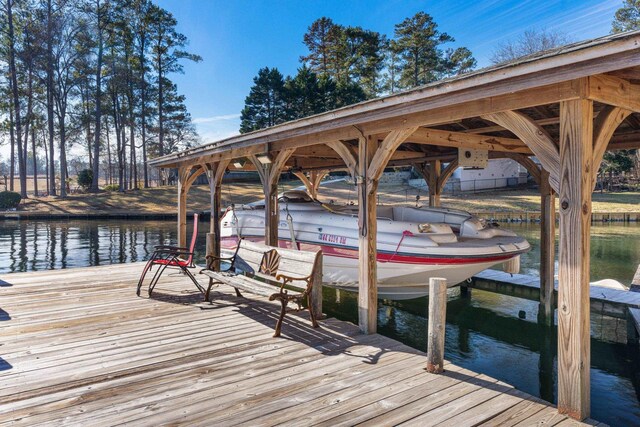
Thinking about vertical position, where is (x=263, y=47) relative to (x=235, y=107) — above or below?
above

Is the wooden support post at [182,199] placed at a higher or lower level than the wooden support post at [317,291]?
higher

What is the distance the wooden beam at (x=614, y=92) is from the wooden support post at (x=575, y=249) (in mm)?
80

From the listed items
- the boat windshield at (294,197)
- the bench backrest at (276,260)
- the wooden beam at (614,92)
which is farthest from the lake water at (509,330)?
the wooden beam at (614,92)

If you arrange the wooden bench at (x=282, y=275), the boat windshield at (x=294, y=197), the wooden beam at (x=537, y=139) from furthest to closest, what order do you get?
the boat windshield at (x=294, y=197) < the wooden bench at (x=282, y=275) < the wooden beam at (x=537, y=139)

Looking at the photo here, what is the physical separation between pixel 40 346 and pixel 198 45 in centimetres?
3075

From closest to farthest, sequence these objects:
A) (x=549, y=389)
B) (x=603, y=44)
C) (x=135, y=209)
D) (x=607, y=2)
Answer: (x=603, y=44) → (x=549, y=389) → (x=135, y=209) → (x=607, y=2)

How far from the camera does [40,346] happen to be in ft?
11.9

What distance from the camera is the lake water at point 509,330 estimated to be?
4238 mm

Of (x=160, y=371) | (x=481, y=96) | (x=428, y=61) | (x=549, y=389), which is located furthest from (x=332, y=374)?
(x=428, y=61)

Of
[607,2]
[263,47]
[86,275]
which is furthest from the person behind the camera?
[263,47]

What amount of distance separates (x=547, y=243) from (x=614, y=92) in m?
3.90

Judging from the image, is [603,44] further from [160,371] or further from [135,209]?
[135,209]

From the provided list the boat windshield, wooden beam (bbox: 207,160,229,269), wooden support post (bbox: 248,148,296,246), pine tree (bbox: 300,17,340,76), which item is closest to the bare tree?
pine tree (bbox: 300,17,340,76)

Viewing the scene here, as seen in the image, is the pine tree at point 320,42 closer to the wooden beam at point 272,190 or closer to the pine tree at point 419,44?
the pine tree at point 419,44
